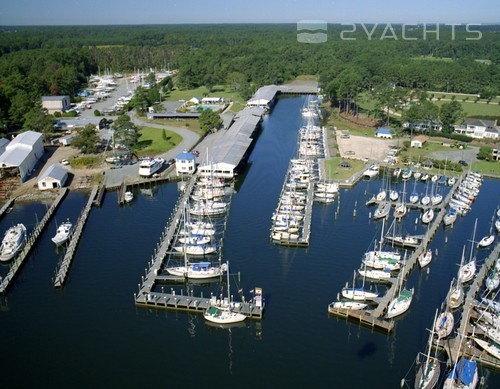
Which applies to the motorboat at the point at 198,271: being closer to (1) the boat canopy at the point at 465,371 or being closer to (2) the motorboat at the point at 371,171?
(1) the boat canopy at the point at 465,371

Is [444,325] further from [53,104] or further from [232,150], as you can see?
[53,104]

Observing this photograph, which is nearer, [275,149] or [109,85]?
[275,149]

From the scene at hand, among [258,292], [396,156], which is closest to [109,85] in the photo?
[396,156]

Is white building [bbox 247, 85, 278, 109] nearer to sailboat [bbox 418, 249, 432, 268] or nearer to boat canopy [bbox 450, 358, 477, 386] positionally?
sailboat [bbox 418, 249, 432, 268]

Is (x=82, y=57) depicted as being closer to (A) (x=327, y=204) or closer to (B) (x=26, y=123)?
(B) (x=26, y=123)

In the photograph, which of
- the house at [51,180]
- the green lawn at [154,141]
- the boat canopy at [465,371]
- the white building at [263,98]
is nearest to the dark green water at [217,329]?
the boat canopy at [465,371]

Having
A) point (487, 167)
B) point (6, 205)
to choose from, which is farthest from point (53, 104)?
point (487, 167)

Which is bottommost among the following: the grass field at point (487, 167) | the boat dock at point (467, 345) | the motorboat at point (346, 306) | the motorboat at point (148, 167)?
the boat dock at point (467, 345)
